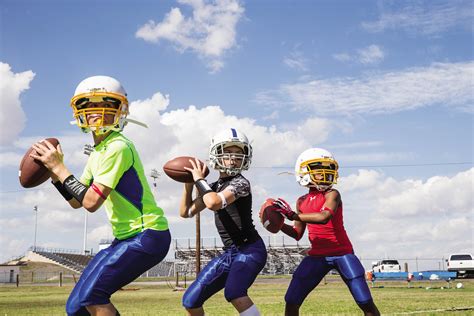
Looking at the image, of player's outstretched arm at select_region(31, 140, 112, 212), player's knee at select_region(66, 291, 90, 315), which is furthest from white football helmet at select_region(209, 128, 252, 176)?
player's knee at select_region(66, 291, 90, 315)

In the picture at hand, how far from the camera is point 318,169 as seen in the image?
779 cm

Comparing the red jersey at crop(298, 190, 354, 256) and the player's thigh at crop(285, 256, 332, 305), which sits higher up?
the red jersey at crop(298, 190, 354, 256)

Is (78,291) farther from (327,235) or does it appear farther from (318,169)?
(318,169)

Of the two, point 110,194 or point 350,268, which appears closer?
point 110,194

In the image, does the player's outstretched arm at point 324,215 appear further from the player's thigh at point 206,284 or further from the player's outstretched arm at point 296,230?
the player's thigh at point 206,284

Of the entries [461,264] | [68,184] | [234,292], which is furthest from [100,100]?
[461,264]

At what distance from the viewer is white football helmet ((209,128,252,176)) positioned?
664cm

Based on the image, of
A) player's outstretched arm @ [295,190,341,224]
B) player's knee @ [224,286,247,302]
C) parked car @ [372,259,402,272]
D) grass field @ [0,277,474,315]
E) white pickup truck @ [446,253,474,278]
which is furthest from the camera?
parked car @ [372,259,402,272]

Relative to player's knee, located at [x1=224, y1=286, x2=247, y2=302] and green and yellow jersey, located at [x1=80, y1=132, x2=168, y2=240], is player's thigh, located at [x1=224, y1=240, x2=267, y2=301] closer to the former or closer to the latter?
player's knee, located at [x1=224, y1=286, x2=247, y2=302]

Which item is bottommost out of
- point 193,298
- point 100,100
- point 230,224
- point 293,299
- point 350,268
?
point 293,299

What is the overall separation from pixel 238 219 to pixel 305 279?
1.47m

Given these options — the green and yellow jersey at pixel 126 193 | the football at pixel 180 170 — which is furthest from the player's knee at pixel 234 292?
the football at pixel 180 170

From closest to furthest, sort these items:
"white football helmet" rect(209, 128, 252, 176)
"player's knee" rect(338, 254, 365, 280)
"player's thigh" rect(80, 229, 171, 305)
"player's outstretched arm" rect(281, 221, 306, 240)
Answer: "player's thigh" rect(80, 229, 171, 305) → "white football helmet" rect(209, 128, 252, 176) → "player's knee" rect(338, 254, 365, 280) → "player's outstretched arm" rect(281, 221, 306, 240)

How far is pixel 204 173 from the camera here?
6.21 m
